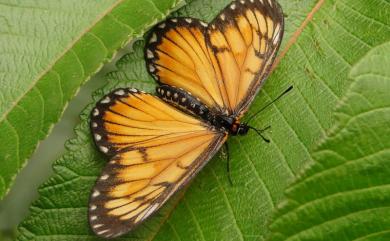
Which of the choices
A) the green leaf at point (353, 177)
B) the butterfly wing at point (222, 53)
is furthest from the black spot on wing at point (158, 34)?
the green leaf at point (353, 177)

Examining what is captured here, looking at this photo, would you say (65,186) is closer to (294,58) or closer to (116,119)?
(116,119)

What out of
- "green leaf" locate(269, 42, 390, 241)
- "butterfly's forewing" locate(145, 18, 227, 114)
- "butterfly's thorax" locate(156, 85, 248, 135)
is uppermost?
"butterfly's forewing" locate(145, 18, 227, 114)

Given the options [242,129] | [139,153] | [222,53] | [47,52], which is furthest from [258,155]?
[47,52]

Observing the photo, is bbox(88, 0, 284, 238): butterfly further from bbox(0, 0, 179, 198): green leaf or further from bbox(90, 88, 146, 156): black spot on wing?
bbox(0, 0, 179, 198): green leaf

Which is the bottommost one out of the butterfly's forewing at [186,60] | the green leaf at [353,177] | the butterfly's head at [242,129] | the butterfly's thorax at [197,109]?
the green leaf at [353,177]

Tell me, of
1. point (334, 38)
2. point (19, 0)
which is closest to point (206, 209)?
point (334, 38)


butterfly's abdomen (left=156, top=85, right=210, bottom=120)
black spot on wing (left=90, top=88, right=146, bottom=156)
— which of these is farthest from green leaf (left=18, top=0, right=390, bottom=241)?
butterfly's abdomen (left=156, top=85, right=210, bottom=120)

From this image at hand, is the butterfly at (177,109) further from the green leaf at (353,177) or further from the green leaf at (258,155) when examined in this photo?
the green leaf at (353,177)
